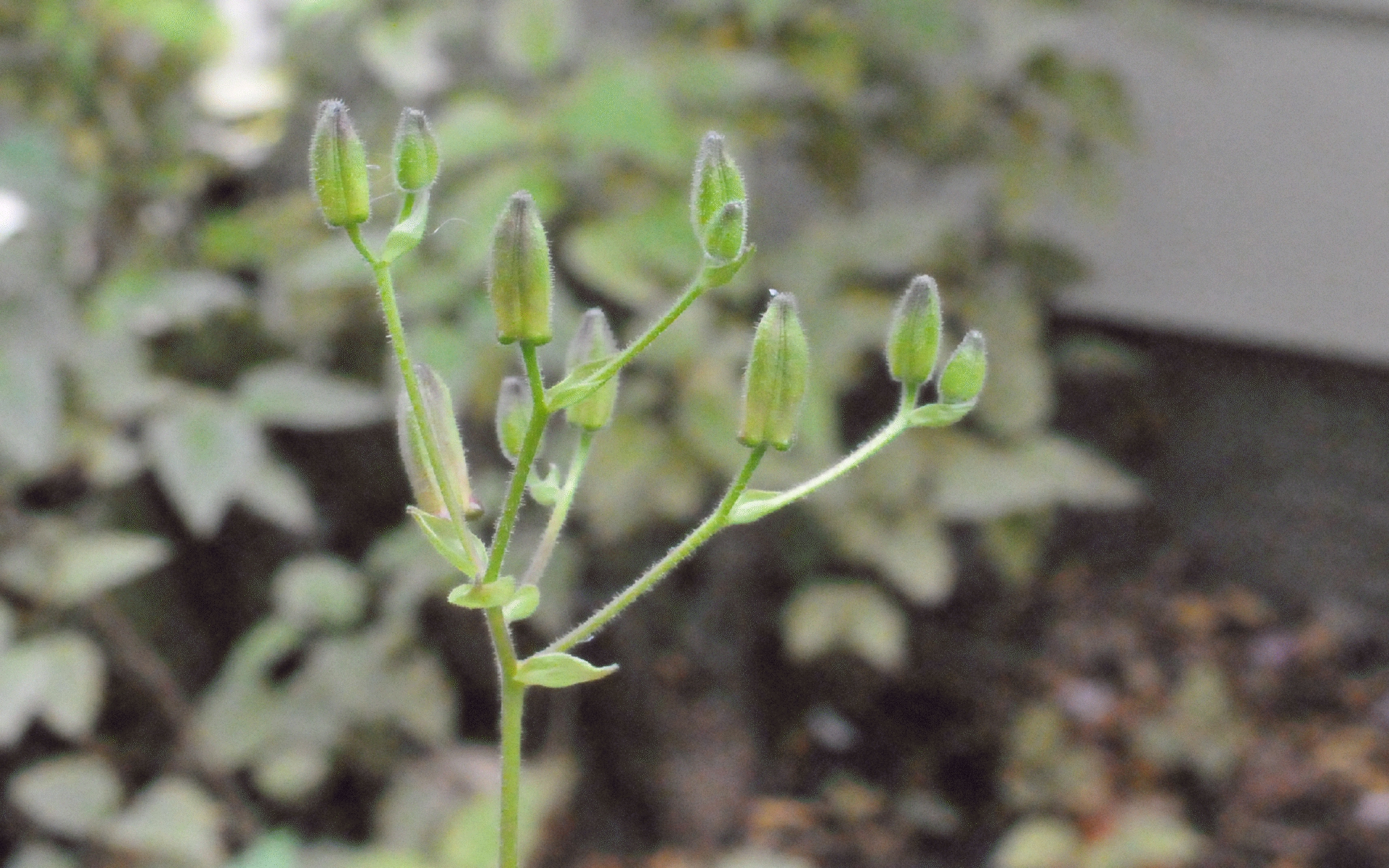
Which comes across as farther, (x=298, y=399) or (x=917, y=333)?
(x=298, y=399)

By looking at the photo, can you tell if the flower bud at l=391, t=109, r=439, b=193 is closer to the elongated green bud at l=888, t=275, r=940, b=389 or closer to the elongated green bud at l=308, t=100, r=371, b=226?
the elongated green bud at l=308, t=100, r=371, b=226

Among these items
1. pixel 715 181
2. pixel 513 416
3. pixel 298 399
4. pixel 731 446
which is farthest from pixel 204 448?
pixel 715 181

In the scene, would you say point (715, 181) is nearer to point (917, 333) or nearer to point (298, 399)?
point (917, 333)

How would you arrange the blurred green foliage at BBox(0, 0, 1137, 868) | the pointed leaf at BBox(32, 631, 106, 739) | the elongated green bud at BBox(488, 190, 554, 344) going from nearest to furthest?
the elongated green bud at BBox(488, 190, 554, 344), the pointed leaf at BBox(32, 631, 106, 739), the blurred green foliage at BBox(0, 0, 1137, 868)

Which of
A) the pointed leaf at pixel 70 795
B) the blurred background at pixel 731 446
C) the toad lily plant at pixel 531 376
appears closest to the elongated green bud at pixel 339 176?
the toad lily plant at pixel 531 376

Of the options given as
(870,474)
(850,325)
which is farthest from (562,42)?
Result: (870,474)

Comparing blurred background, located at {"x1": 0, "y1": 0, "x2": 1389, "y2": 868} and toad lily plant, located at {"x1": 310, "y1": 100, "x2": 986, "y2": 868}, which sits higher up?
toad lily plant, located at {"x1": 310, "y1": 100, "x2": 986, "y2": 868}

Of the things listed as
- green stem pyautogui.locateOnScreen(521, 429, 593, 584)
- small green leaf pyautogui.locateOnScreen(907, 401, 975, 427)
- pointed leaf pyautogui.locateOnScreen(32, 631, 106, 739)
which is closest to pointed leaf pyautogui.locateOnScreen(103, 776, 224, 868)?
pointed leaf pyautogui.locateOnScreen(32, 631, 106, 739)

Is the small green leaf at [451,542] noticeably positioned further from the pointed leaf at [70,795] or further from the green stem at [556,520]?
the pointed leaf at [70,795]

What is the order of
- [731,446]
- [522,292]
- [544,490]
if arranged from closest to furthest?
[522,292], [544,490], [731,446]

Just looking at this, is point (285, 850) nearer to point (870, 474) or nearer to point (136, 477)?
point (870, 474)
